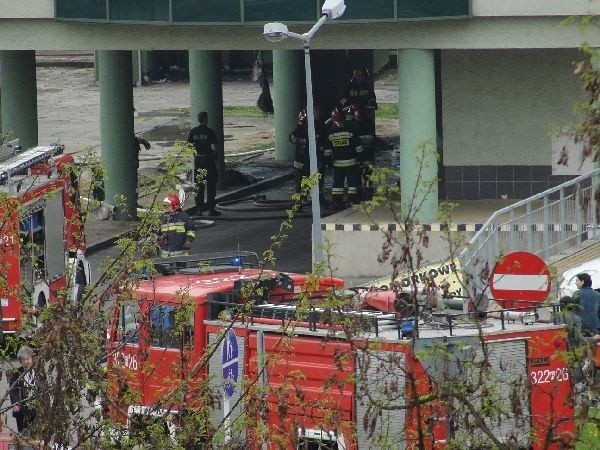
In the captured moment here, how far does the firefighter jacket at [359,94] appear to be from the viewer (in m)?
29.6

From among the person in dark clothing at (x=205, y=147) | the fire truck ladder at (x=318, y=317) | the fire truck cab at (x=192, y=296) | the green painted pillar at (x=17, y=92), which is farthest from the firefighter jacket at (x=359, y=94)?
the fire truck ladder at (x=318, y=317)

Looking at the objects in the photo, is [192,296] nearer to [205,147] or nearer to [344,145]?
[344,145]

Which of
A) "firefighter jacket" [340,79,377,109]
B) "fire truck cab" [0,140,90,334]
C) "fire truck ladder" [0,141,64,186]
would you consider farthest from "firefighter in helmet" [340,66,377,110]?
"fire truck ladder" [0,141,64,186]

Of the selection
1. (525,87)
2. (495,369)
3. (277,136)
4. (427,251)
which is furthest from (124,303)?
(277,136)

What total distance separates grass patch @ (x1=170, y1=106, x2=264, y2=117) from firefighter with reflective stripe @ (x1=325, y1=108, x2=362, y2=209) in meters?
20.1

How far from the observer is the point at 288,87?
3447cm

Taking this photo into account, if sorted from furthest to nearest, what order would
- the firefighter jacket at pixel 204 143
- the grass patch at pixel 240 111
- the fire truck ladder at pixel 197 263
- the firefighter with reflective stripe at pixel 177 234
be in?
the grass patch at pixel 240 111, the firefighter jacket at pixel 204 143, the firefighter with reflective stripe at pixel 177 234, the fire truck ladder at pixel 197 263

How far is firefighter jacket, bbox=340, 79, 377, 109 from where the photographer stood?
97.2ft

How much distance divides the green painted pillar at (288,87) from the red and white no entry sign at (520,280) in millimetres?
22668

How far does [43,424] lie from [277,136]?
28.1 m

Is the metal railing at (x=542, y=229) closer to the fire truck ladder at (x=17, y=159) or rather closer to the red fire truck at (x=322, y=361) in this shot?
the fire truck ladder at (x=17, y=159)

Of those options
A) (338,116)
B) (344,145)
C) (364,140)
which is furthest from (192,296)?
(364,140)

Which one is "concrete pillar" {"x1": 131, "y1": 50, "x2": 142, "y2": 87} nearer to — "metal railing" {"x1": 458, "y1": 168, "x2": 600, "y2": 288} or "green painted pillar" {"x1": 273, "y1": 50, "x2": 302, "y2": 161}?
"green painted pillar" {"x1": 273, "y1": 50, "x2": 302, "y2": 161}

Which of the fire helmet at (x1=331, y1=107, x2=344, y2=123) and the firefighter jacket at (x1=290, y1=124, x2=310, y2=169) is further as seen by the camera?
the firefighter jacket at (x1=290, y1=124, x2=310, y2=169)
